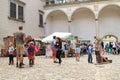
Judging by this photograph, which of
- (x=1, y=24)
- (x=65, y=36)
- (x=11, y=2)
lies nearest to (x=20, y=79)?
(x=65, y=36)

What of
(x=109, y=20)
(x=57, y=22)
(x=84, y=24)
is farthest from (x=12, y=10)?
(x=109, y=20)

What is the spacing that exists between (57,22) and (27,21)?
7421 millimetres

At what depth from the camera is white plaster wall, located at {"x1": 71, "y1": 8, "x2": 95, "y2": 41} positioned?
32.4 meters

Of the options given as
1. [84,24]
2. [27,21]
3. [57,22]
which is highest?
[57,22]

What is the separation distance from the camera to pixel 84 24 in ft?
108

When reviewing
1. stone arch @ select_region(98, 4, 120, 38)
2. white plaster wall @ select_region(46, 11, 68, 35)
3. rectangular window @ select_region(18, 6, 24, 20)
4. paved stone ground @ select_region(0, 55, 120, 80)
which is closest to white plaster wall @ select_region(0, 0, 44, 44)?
rectangular window @ select_region(18, 6, 24, 20)

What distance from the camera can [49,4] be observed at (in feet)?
109

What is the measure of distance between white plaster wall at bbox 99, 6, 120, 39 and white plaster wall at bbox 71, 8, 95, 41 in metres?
1.20

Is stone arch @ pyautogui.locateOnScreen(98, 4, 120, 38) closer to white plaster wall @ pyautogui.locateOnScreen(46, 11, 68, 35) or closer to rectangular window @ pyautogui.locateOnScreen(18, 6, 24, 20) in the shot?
white plaster wall @ pyautogui.locateOnScreen(46, 11, 68, 35)

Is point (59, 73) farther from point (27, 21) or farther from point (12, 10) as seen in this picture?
point (27, 21)

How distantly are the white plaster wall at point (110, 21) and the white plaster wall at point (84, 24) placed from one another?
1198 millimetres

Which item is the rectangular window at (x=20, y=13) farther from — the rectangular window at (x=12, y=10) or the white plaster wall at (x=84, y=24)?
the white plaster wall at (x=84, y=24)

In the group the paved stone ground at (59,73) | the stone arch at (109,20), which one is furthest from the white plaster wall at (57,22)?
the paved stone ground at (59,73)

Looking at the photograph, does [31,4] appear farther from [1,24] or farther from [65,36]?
[65,36]
